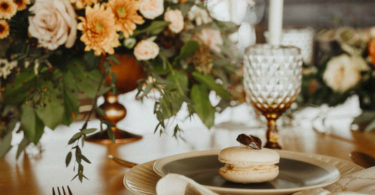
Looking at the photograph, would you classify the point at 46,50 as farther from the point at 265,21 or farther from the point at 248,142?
the point at 265,21

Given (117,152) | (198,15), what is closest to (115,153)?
(117,152)

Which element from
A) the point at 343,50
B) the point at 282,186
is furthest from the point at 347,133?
the point at 282,186

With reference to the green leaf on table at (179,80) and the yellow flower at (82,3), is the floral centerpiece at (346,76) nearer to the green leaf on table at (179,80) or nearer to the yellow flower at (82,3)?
the green leaf on table at (179,80)

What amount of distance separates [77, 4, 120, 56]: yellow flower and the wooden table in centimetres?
23

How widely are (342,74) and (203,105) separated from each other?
0.48m

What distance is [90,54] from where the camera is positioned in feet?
2.87

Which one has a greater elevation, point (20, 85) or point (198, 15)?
point (198, 15)

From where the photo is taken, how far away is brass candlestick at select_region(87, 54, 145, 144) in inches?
37.1

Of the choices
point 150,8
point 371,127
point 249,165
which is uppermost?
point 150,8

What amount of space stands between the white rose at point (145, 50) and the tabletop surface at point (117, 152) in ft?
0.69

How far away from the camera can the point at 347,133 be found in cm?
112

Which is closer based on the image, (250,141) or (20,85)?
(250,141)

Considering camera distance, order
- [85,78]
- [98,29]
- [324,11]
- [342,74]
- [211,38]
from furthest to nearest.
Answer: [324,11]
[342,74]
[211,38]
[85,78]
[98,29]

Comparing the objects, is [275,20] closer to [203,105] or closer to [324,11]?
[203,105]
